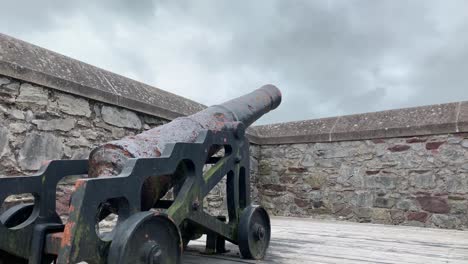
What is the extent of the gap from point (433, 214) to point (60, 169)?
17.5ft

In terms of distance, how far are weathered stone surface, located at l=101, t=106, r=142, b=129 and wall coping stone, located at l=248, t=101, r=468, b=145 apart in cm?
286

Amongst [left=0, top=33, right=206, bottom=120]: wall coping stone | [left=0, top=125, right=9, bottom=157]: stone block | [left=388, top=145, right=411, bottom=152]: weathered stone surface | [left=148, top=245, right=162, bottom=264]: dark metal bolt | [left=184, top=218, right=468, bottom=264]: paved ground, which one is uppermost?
[left=0, top=33, right=206, bottom=120]: wall coping stone

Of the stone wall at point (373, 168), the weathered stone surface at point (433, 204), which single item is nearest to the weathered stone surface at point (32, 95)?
the stone wall at point (373, 168)

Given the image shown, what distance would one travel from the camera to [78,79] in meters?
→ 4.16

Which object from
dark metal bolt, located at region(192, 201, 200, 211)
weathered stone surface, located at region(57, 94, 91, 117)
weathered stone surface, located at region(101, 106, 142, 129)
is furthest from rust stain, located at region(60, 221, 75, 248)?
weathered stone surface, located at region(101, 106, 142, 129)

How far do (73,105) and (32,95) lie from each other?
16.8 inches

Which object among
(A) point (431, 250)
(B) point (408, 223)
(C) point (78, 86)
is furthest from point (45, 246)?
(B) point (408, 223)

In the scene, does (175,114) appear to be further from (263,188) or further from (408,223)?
(408,223)

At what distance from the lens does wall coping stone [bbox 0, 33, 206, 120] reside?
364 cm

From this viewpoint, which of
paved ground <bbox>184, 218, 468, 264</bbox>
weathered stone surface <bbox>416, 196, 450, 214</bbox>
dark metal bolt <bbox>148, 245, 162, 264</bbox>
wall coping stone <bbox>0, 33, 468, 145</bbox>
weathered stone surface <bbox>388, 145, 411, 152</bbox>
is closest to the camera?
dark metal bolt <bbox>148, 245, 162, 264</bbox>

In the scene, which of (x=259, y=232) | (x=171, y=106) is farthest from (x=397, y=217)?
(x=259, y=232)

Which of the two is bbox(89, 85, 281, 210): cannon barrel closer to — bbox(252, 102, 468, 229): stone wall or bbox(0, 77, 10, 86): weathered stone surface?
bbox(0, 77, 10, 86): weathered stone surface

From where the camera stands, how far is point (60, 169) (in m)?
2.28

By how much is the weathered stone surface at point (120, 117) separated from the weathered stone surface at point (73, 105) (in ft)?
0.71
